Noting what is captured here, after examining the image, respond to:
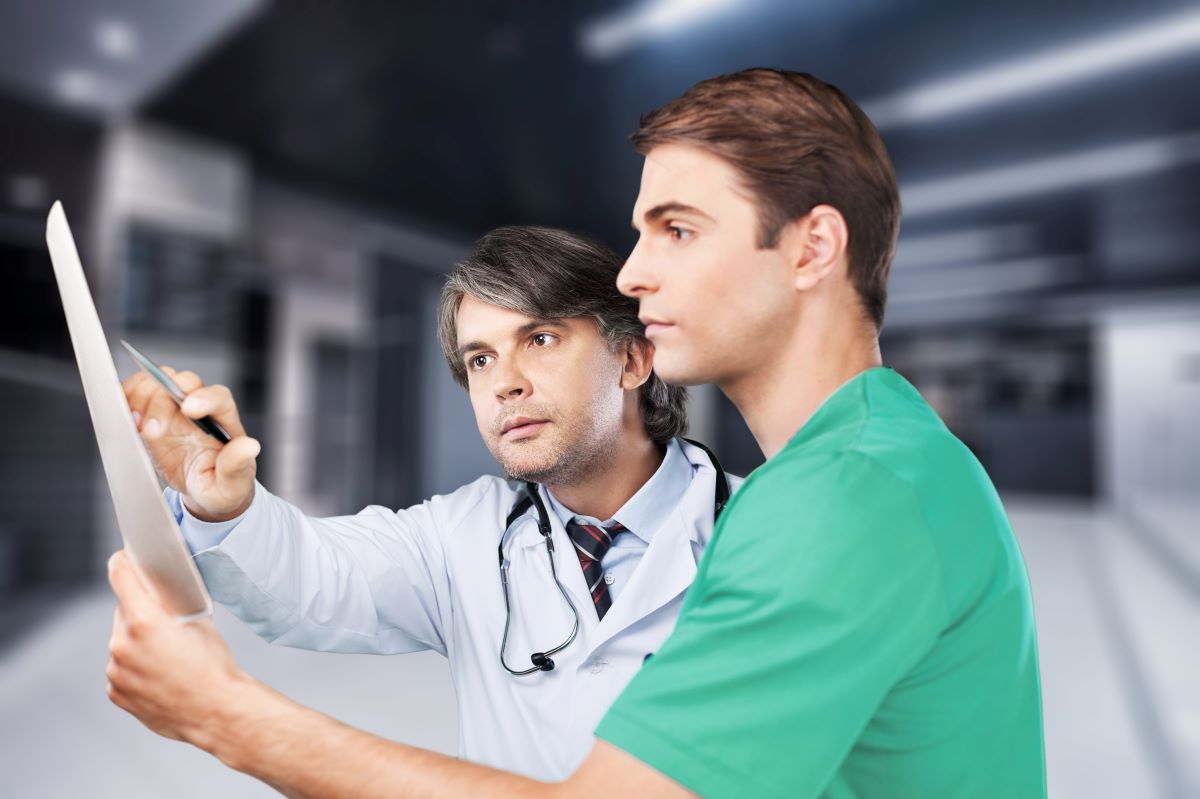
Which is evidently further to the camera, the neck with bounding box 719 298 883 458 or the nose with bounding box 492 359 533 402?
the nose with bounding box 492 359 533 402

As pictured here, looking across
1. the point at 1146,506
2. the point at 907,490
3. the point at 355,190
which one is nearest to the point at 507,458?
the point at 907,490

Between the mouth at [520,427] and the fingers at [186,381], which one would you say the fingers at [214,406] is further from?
the mouth at [520,427]

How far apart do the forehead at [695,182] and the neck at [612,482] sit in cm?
53

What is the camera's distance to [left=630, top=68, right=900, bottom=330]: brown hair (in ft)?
2.73

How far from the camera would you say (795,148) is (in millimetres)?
843

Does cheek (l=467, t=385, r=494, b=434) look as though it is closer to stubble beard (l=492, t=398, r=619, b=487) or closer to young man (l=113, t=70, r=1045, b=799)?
stubble beard (l=492, t=398, r=619, b=487)

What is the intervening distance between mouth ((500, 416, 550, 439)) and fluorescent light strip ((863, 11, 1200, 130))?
4478mm

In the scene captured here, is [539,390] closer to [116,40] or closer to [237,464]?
[237,464]

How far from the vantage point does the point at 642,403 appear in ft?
4.66

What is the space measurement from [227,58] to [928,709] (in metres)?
4.82

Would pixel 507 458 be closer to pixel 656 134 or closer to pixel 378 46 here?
pixel 656 134

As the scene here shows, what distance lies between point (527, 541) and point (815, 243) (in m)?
0.64

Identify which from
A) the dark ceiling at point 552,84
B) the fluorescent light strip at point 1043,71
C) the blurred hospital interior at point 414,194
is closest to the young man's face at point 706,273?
the blurred hospital interior at point 414,194

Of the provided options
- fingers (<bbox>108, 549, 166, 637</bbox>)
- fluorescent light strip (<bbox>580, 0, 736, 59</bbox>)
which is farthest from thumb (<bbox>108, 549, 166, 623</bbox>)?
fluorescent light strip (<bbox>580, 0, 736, 59</bbox>)
